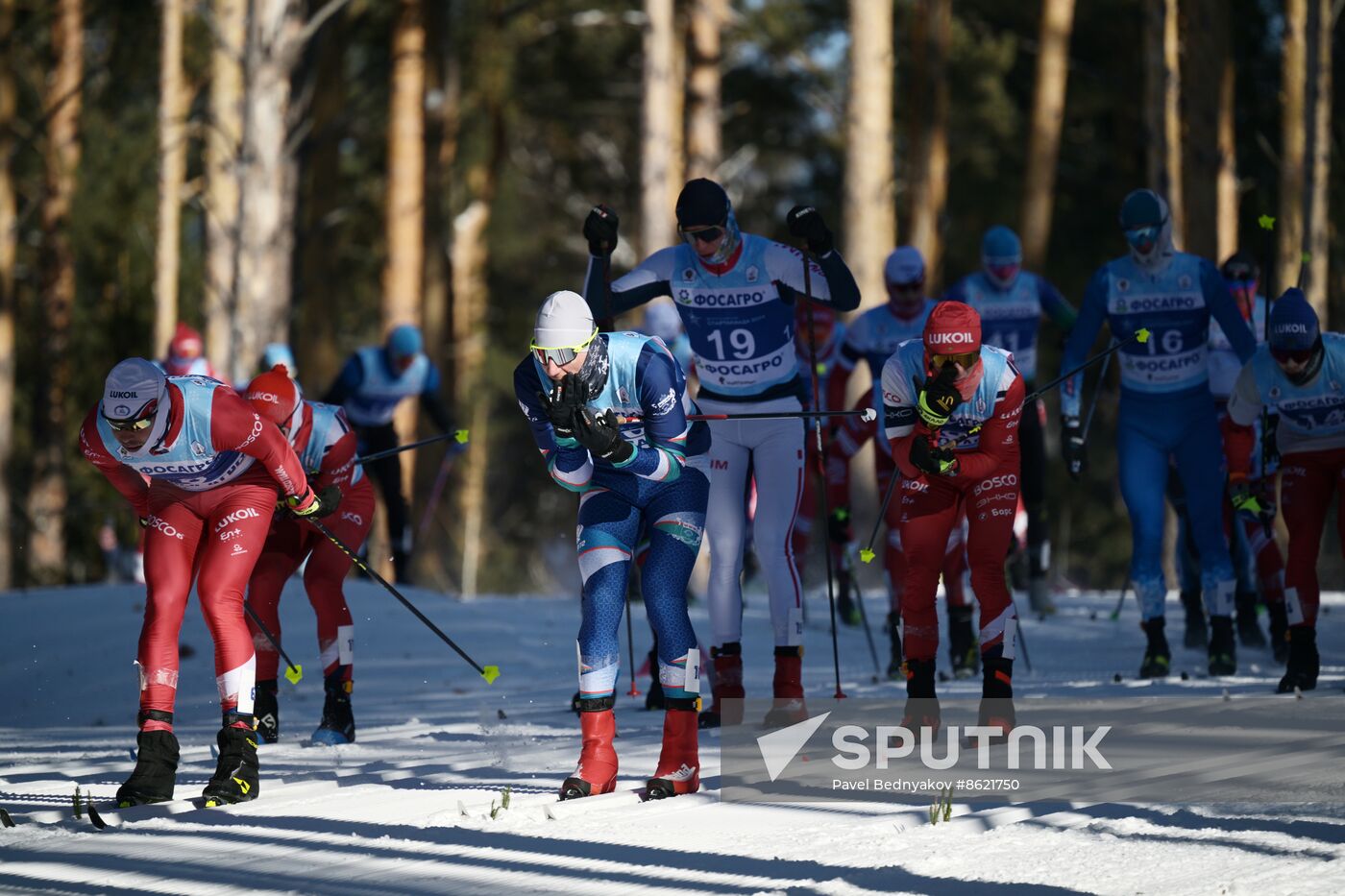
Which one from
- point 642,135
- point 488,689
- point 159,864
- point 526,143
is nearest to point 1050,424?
point 526,143

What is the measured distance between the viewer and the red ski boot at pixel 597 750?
7.04m

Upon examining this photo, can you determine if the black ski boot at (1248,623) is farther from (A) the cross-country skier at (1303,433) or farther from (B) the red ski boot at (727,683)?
(B) the red ski boot at (727,683)

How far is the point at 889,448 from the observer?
1034 centimetres

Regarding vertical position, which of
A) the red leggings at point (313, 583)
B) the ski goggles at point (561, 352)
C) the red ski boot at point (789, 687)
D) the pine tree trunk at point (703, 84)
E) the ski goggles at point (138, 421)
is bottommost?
the red ski boot at point (789, 687)

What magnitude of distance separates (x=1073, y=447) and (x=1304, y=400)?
1.41m

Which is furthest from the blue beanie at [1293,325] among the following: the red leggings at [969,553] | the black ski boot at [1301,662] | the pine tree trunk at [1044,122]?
the pine tree trunk at [1044,122]

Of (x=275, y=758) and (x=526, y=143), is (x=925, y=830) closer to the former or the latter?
(x=275, y=758)

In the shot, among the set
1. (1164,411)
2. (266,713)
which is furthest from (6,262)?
(1164,411)

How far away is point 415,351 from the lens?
14.6 meters

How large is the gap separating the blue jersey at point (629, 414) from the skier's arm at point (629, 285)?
2.10 meters

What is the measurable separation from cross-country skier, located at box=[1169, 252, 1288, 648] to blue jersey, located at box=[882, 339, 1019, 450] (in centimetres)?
337

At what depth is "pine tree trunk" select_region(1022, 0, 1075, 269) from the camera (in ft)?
87.0

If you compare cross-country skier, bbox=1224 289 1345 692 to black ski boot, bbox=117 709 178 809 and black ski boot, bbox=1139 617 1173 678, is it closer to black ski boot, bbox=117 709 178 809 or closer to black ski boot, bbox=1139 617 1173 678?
black ski boot, bbox=1139 617 1173 678

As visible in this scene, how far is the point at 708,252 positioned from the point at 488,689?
368cm
